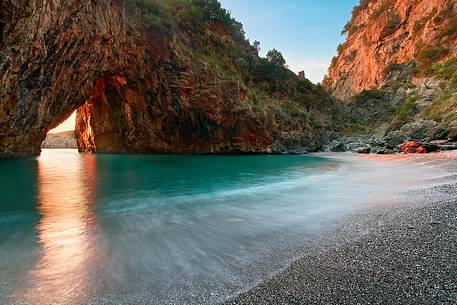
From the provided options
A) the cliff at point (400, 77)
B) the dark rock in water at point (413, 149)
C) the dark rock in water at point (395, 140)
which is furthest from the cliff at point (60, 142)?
the dark rock in water at point (413, 149)

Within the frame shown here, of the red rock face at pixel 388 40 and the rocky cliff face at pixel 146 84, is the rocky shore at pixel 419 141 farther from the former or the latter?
the red rock face at pixel 388 40

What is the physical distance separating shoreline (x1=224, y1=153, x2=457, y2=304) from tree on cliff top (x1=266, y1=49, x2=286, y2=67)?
50205mm

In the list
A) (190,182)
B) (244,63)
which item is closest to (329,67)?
(244,63)

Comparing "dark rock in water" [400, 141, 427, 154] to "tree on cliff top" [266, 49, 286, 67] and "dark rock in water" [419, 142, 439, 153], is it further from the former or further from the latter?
"tree on cliff top" [266, 49, 286, 67]

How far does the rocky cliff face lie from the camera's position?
59.6ft

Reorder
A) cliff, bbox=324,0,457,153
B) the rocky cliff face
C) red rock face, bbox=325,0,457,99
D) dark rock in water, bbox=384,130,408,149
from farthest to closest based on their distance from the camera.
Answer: red rock face, bbox=325,0,457,99 < cliff, bbox=324,0,457,153 < dark rock in water, bbox=384,130,408,149 < the rocky cliff face

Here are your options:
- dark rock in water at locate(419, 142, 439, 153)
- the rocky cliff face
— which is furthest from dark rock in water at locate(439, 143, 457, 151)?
the rocky cliff face

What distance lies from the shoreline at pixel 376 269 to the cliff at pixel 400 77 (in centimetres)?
2192

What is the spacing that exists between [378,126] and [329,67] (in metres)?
48.2

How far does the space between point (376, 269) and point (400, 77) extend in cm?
6485

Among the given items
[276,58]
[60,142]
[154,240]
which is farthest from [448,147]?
[60,142]

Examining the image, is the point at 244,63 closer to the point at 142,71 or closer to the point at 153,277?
the point at 142,71

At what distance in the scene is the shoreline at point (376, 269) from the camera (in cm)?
281

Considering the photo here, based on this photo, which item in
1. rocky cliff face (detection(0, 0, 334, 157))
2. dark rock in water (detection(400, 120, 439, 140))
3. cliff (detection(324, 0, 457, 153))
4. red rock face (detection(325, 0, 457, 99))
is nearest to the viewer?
rocky cliff face (detection(0, 0, 334, 157))
